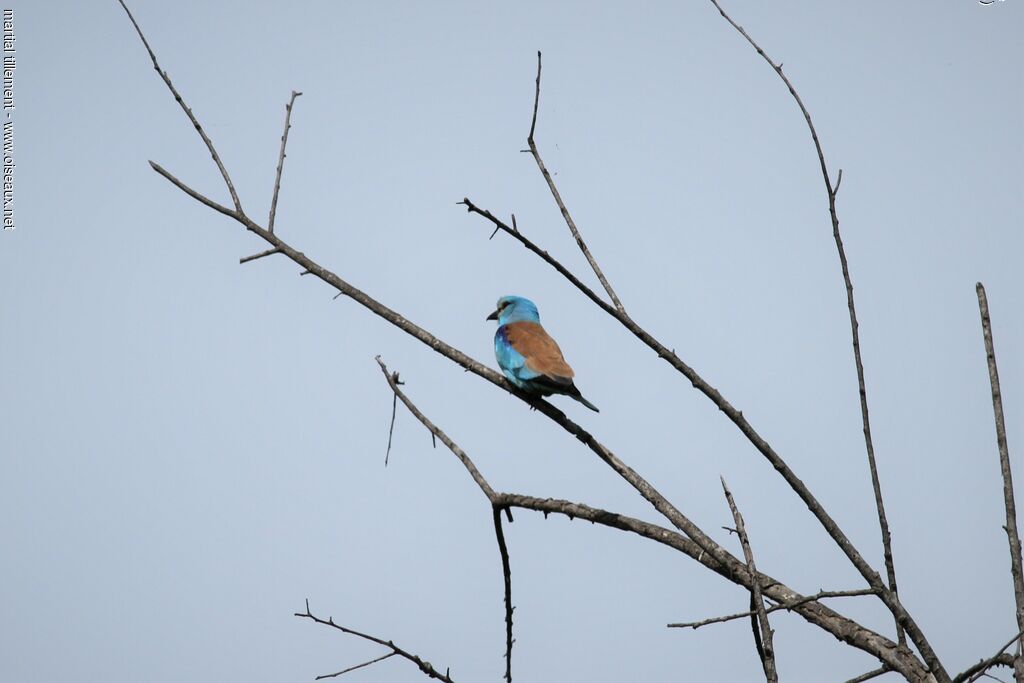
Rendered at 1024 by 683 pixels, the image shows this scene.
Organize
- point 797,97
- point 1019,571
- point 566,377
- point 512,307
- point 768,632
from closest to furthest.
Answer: point 768,632, point 1019,571, point 797,97, point 566,377, point 512,307

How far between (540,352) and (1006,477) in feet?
11.4

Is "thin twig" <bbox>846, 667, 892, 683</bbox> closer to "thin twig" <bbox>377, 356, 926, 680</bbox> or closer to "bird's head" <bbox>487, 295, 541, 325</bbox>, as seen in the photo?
"thin twig" <bbox>377, 356, 926, 680</bbox>

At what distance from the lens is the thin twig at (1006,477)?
3355mm

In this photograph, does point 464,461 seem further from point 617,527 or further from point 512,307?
point 512,307

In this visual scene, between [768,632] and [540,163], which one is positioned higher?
[540,163]

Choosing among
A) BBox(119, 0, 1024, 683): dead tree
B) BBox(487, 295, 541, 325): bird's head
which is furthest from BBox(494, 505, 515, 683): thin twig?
BBox(487, 295, 541, 325): bird's head

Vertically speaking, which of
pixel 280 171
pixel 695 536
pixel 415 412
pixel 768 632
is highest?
pixel 280 171

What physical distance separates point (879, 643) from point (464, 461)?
164 cm

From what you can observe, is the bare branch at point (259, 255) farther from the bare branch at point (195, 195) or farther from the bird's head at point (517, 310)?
the bird's head at point (517, 310)

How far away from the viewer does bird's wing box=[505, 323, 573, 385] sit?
20.8ft

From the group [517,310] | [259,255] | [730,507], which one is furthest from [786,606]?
[517,310]

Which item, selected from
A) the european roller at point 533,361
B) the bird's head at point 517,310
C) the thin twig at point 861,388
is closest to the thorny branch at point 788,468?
the thin twig at point 861,388

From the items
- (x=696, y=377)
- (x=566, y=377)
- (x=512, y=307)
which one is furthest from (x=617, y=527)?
(x=512, y=307)

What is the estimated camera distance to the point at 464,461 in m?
4.30
